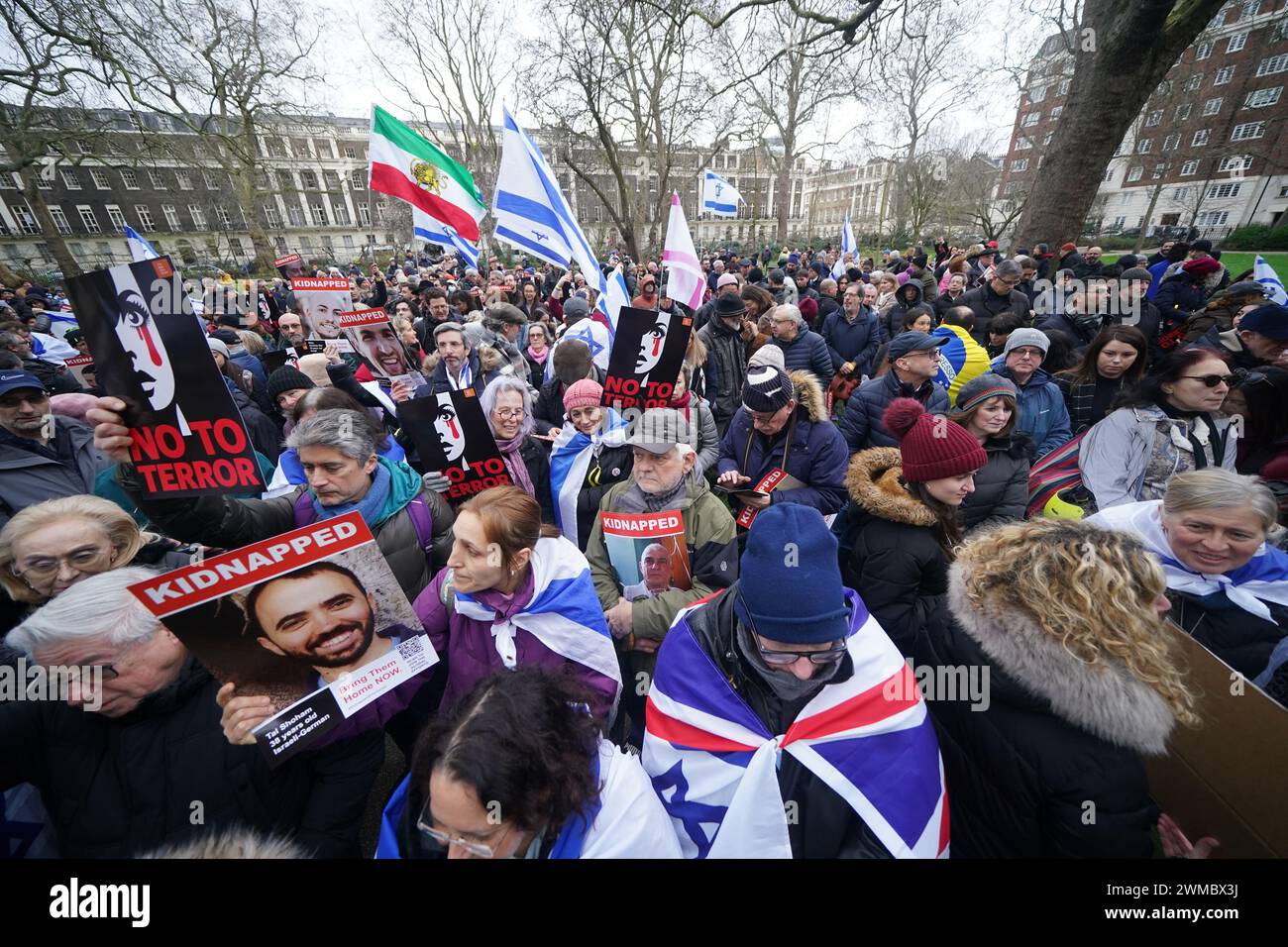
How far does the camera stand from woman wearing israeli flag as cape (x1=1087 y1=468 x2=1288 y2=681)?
193cm

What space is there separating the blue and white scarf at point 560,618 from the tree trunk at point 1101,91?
1035 cm

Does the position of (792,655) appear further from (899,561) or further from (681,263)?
(681,263)

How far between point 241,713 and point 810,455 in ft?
9.89

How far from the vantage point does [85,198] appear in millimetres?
45250

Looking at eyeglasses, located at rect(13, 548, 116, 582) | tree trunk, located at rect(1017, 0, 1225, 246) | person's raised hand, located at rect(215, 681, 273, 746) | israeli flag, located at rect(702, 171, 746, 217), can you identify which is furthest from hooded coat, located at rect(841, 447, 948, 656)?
israeli flag, located at rect(702, 171, 746, 217)

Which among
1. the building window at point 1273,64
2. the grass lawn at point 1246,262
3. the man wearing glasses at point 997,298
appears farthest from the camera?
the building window at point 1273,64

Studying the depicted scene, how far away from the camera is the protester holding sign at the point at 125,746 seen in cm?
154

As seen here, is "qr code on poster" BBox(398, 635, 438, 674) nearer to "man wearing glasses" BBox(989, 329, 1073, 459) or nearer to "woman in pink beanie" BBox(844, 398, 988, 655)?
"woman in pink beanie" BBox(844, 398, 988, 655)

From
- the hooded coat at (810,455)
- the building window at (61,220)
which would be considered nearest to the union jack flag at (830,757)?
the hooded coat at (810,455)

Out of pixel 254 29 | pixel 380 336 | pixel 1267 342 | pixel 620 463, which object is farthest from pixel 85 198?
pixel 1267 342

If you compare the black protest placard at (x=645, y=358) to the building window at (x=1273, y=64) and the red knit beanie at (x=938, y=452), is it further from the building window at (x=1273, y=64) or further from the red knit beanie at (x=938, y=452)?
the building window at (x=1273, y=64)
